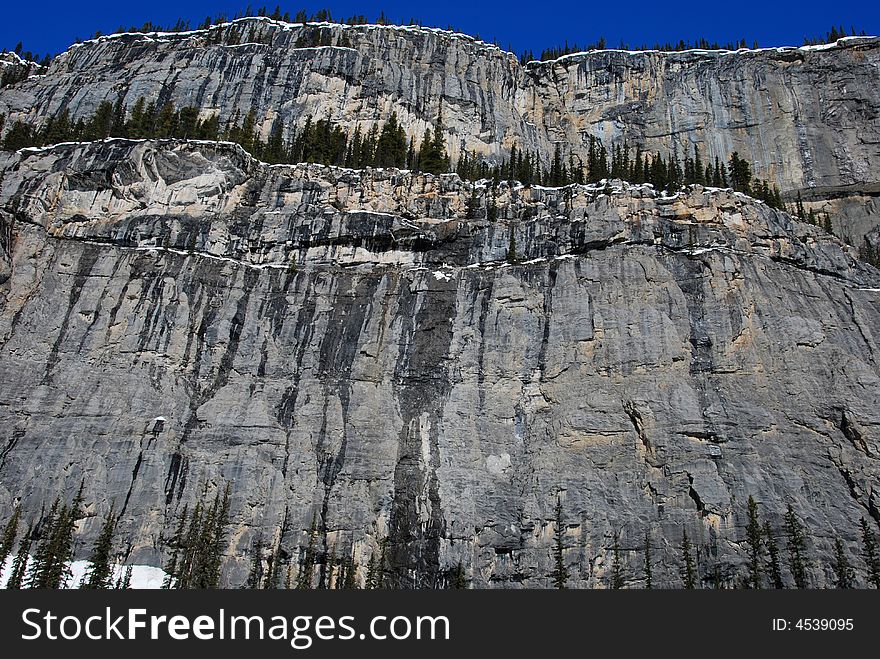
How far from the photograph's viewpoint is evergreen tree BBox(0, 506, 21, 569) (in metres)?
47.9

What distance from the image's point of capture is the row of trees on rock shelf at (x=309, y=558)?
46.2 meters

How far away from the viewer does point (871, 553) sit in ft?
149

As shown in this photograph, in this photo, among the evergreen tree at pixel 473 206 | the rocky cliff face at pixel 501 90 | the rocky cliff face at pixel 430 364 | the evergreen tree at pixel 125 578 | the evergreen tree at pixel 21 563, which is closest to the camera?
the evergreen tree at pixel 21 563

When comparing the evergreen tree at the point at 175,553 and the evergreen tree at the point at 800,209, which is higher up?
the evergreen tree at the point at 800,209

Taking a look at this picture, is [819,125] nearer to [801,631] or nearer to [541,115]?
[541,115]

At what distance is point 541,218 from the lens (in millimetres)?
64875

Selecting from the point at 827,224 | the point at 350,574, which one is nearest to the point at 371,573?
the point at 350,574

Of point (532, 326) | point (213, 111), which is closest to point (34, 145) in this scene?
point (213, 111)

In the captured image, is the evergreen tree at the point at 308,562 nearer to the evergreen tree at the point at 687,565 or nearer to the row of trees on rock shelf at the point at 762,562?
the row of trees on rock shelf at the point at 762,562

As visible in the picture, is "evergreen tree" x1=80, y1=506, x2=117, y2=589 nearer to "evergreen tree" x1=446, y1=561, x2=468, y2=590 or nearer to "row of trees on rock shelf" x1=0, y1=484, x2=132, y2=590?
"row of trees on rock shelf" x1=0, y1=484, x2=132, y2=590

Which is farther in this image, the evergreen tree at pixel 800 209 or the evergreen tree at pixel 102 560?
the evergreen tree at pixel 800 209

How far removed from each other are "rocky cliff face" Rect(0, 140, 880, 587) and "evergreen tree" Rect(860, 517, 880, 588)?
0.65 metres

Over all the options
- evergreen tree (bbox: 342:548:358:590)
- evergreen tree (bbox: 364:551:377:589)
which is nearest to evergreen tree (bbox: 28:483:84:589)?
evergreen tree (bbox: 342:548:358:590)

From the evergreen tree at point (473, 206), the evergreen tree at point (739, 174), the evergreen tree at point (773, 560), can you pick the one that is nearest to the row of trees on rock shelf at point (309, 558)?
the evergreen tree at point (773, 560)
